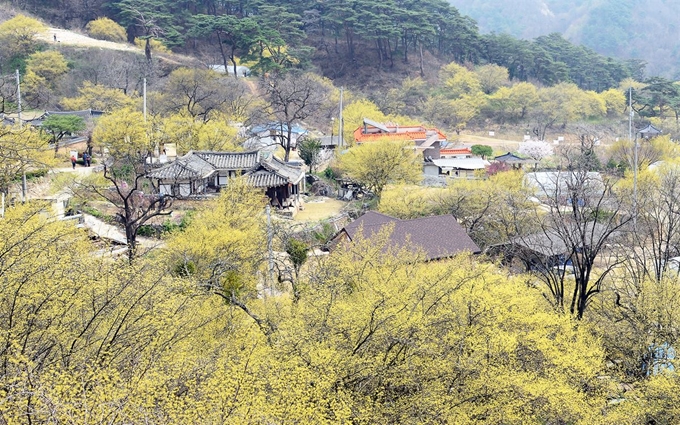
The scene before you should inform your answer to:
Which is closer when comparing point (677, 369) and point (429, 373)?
point (429, 373)

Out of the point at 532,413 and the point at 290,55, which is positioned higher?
the point at 290,55

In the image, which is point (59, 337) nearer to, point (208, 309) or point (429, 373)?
point (208, 309)

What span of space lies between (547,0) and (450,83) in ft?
406

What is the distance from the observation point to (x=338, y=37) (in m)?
67.4

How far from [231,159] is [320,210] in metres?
5.10

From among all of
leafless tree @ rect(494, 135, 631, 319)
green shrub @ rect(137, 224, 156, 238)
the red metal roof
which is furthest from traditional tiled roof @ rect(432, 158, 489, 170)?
green shrub @ rect(137, 224, 156, 238)

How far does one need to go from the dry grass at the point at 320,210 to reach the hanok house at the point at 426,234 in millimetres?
5238

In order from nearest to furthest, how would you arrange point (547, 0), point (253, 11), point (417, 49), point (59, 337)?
point (59, 337)
point (253, 11)
point (417, 49)
point (547, 0)

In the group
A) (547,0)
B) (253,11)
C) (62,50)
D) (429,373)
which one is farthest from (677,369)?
(547,0)

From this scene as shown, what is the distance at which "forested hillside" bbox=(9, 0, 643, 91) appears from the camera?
53.3 meters

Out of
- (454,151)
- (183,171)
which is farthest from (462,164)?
(183,171)

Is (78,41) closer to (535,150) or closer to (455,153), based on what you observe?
(455,153)

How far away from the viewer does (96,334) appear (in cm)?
914

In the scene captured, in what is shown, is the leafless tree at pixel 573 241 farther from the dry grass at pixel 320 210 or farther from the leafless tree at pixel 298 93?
the leafless tree at pixel 298 93
